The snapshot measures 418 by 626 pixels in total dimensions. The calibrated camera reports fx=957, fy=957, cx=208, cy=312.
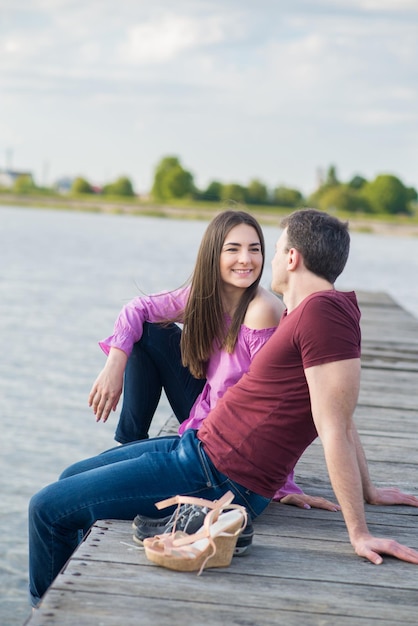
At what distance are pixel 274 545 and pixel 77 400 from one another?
7.09 metres

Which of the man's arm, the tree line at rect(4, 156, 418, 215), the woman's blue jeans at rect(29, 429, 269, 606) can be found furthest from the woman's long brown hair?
the tree line at rect(4, 156, 418, 215)

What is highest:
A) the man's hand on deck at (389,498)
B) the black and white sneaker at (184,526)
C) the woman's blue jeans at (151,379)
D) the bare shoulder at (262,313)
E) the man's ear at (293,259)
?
the man's ear at (293,259)

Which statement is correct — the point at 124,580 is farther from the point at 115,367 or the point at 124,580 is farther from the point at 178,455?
the point at 115,367

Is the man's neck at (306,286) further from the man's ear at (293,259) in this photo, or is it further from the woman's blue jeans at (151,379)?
the woman's blue jeans at (151,379)

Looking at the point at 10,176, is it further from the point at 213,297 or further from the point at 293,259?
the point at 293,259

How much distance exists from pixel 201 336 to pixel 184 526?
94 cm

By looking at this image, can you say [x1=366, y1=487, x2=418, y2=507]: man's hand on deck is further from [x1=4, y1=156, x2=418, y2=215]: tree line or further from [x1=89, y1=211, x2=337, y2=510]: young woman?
[x1=4, y1=156, x2=418, y2=215]: tree line

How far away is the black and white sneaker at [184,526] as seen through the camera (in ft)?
9.08

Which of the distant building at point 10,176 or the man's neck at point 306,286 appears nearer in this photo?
the man's neck at point 306,286

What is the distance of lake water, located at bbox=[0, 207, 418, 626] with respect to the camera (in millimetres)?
6520

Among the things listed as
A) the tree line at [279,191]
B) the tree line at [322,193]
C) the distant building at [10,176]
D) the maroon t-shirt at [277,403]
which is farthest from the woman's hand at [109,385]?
the distant building at [10,176]

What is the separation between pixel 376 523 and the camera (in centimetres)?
329

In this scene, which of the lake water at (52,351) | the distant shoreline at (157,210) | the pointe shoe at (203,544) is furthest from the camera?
the distant shoreline at (157,210)

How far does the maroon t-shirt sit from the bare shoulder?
0.43m
